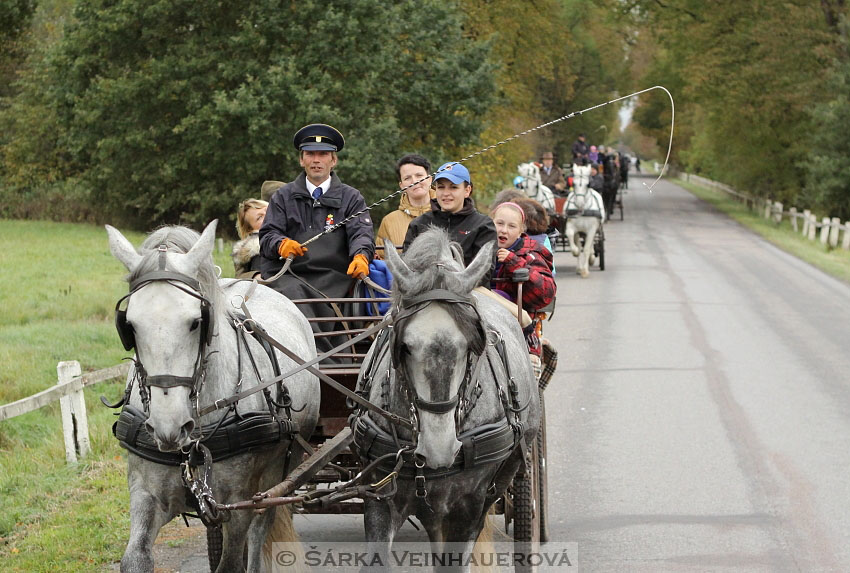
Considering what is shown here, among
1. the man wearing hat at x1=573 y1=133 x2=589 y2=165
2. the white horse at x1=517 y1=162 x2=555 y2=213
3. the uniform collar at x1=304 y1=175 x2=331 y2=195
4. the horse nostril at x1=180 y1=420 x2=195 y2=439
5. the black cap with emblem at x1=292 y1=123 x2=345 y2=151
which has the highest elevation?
the black cap with emblem at x1=292 y1=123 x2=345 y2=151

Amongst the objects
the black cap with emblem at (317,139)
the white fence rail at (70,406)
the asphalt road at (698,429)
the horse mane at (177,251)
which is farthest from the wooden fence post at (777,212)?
the horse mane at (177,251)

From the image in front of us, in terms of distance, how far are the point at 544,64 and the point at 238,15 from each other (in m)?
18.5

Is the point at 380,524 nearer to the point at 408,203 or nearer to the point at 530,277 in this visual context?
the point at 530,277

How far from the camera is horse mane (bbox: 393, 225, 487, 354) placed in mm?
4547

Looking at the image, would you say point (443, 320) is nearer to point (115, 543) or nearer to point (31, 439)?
point (115, 543)

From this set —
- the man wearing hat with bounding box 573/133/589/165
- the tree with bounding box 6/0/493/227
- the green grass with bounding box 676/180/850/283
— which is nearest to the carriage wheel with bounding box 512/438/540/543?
the green grass with bounding box 676/180/850/283

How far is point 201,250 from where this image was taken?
4.57m

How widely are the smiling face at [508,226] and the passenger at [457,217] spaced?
1.77ft

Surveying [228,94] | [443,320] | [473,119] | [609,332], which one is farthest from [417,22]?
[443,320]

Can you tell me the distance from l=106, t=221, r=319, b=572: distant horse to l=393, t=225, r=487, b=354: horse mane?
841 millimetres

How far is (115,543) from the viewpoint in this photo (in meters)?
6.79

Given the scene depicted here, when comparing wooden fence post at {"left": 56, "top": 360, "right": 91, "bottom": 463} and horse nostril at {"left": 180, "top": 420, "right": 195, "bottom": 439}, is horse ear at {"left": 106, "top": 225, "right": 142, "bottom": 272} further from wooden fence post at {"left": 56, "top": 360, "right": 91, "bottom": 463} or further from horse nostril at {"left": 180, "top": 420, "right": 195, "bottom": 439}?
wooden fence post at {"left": 56, "top": 360, "right": 91, "bottom": 463}

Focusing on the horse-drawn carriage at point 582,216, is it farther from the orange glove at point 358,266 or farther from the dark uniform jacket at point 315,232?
the orange glove at point 358,266

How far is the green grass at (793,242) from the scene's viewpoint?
1000 inches
